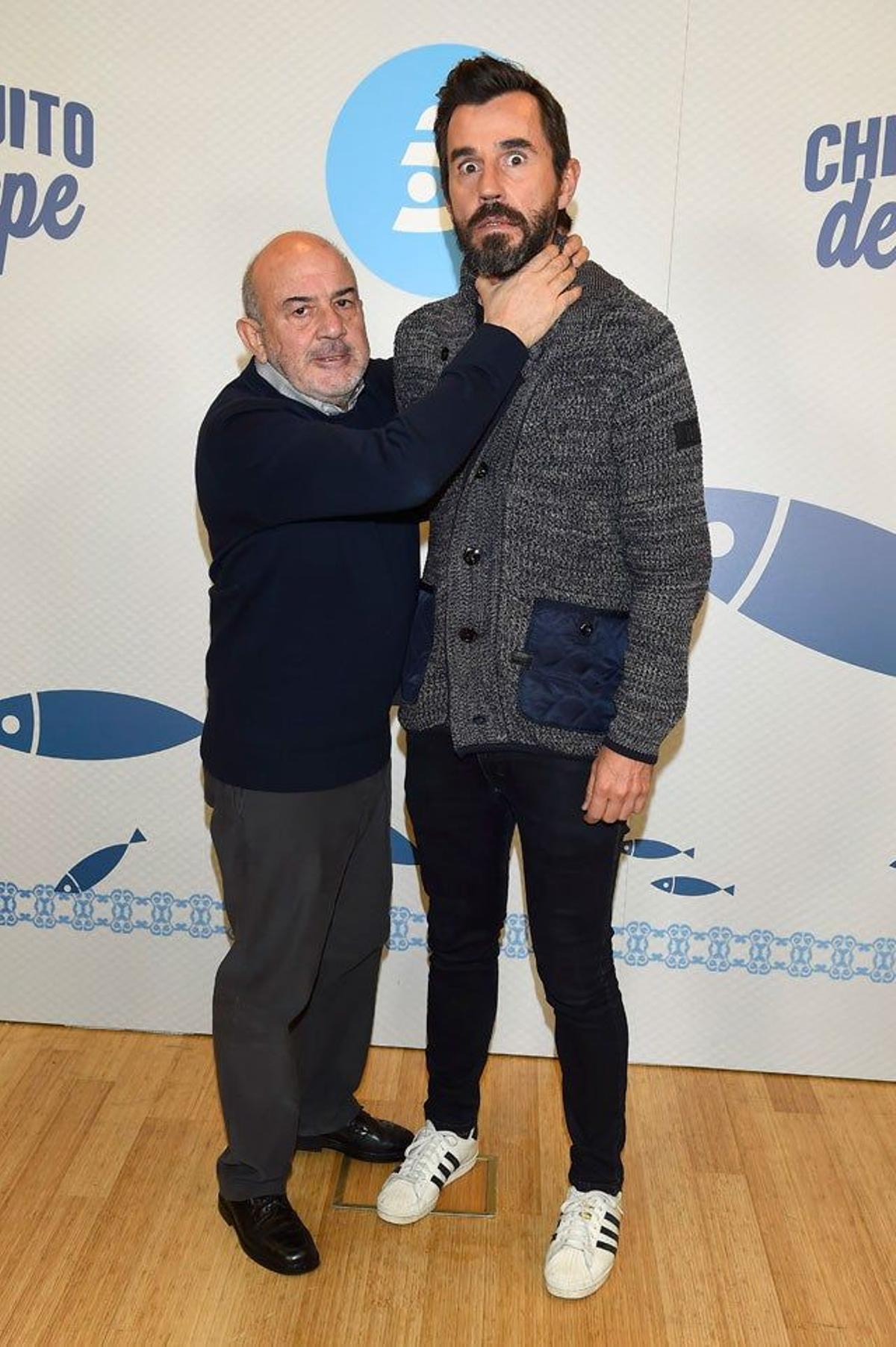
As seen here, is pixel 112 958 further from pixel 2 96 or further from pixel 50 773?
pixel 2 96

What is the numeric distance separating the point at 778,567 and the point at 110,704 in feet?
4.52

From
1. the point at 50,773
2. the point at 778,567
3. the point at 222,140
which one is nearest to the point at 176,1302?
the point at 50,773

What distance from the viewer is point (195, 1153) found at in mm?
2445

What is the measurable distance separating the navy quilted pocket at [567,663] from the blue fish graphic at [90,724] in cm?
100

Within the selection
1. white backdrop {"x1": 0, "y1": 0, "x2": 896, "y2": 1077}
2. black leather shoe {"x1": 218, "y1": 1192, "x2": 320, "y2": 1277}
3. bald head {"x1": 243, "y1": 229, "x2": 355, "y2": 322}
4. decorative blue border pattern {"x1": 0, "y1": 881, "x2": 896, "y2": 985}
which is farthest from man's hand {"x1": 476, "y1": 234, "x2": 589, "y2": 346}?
black leather shoe {"x1": 218, "y1": 1192, "x2": 320, "y2": 1277}

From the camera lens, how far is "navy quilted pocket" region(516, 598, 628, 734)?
6.40ft

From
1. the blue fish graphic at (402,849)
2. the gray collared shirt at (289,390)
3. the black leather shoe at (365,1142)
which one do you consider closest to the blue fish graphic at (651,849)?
the blue fish graphic at (402,849)

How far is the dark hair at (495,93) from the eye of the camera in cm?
189

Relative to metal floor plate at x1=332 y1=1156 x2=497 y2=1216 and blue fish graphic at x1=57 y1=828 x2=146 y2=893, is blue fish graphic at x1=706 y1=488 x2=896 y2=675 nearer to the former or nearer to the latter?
metal floor plate at x1=332 y1=1156 x2=497 y2=1216

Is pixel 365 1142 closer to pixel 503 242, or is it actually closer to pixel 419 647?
pixel 419 647

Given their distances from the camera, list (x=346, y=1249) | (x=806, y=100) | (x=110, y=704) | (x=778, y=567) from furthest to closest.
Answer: (x=110, y=704) → (x=778, y=567) → (x=806, y=100) → (x=346, y=1249)

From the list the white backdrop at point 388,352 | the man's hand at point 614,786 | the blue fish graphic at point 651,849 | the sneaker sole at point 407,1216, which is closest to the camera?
the man's hand at point 614,786

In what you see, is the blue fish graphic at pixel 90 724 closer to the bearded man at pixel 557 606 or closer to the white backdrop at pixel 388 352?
the white backdrop at pixel 388 352

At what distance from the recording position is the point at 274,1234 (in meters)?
2.15
